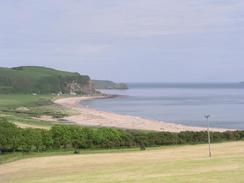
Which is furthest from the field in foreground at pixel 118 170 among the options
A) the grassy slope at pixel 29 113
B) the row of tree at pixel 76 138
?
the grassy slope at pixel 29 113

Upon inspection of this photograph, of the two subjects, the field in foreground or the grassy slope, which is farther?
the grassy slope

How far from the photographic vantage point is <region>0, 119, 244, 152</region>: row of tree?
160 ft

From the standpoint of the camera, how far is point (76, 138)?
51500 mm

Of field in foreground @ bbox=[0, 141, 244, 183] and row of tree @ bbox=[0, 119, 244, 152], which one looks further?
row of tree @ bbox=[0, 119, 244, 152]

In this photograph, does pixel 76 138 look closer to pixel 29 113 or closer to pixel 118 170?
pixel 118 170

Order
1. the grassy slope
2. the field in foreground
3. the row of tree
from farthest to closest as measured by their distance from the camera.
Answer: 1. the grassy slope
2. the row of tree
3. the field in foreground

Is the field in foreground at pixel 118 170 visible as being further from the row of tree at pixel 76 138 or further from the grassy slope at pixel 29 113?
the grassy slope at pixel 29 113

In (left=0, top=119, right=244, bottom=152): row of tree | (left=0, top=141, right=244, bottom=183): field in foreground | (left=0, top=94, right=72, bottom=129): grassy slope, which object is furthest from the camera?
(left=0, top=94, right=72, bottom=129): grassy slope

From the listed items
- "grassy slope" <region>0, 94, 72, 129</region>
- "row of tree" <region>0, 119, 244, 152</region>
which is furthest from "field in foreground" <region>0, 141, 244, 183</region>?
"grassy slope" <region>0, 94, 72, 129</region>

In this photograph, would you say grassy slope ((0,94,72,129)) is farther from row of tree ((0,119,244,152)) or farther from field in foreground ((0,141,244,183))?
field in foreground ((0,141,244,183))

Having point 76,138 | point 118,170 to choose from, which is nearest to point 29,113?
point 76,138

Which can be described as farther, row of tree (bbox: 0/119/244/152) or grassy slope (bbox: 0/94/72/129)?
grassy slope (bbox: 0/94/72/129)

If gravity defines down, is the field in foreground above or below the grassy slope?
below

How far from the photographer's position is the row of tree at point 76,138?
48906 mm
